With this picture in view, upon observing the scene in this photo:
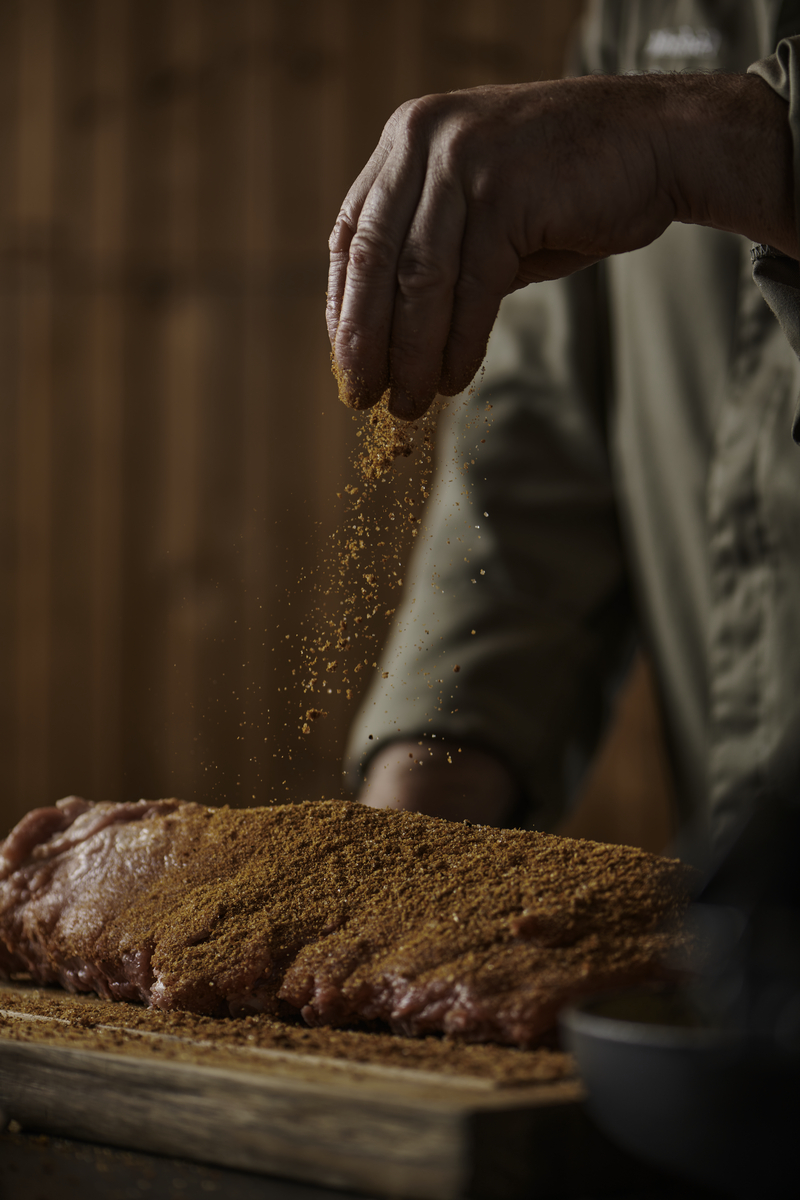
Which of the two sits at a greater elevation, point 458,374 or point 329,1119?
point 458,374

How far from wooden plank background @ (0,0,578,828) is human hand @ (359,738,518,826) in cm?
170

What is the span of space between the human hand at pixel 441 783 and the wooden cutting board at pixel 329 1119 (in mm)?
526

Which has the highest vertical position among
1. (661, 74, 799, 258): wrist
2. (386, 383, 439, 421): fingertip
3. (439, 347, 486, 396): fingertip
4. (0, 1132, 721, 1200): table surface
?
(661, 74, 799, 258): wrist

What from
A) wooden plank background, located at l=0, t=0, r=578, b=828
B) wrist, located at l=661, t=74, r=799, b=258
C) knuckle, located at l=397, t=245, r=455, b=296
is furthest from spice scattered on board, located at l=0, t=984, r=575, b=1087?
wooden plank background, located at l=0, t=0, r=578, b=828

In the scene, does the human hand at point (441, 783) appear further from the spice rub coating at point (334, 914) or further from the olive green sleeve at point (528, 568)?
the spice rub coating at point (334, 914)

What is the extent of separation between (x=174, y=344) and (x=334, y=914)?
8.38 ft

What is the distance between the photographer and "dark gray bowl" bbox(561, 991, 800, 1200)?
1.55 feet

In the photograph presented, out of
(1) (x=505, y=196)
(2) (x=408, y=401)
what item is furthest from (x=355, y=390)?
(1) (x=505, y=196)

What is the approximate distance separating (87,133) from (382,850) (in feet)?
9.43

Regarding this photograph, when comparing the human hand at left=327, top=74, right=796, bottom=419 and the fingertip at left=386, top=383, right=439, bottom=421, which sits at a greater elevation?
the human hand at left=327, top=74, right=796, bottom=419

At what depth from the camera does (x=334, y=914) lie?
0.88 metres

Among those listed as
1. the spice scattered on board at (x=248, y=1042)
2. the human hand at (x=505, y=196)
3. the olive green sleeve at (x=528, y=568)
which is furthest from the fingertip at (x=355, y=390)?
the olive green sleeve at (x=528, y=568)

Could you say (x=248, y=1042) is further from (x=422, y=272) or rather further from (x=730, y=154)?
(x=730, y=154)

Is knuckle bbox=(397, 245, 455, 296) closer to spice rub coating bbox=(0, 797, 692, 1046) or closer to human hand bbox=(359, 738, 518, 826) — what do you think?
spice rub coating bbox=(0, 797, 692, 1046)
